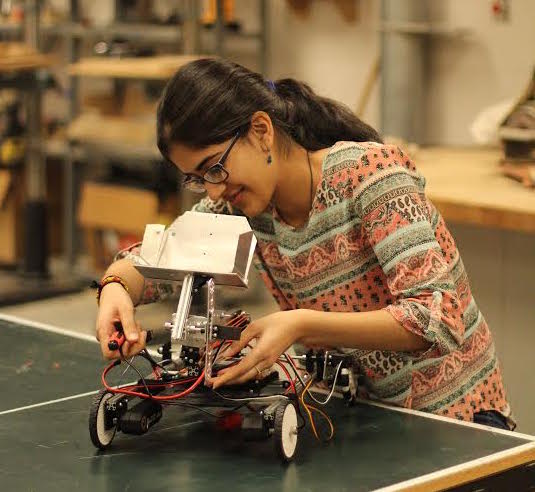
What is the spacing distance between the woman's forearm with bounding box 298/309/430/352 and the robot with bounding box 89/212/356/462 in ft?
0.31

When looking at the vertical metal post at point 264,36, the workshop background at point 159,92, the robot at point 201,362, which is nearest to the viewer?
the robot at point 201,362

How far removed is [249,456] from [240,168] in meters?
0.44

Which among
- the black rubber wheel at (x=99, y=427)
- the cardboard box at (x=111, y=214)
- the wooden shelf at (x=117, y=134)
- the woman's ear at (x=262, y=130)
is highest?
the woman's ear at (x=262, y=130)

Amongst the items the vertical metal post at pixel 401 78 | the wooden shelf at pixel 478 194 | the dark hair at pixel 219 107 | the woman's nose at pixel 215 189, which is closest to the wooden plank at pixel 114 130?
the vertical metal post at pixel 401 78

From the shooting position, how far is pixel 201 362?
5.50 feet

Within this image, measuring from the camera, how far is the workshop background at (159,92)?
4.34 m

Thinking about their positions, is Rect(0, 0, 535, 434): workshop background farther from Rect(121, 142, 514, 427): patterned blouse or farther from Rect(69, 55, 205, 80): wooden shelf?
Rect(121, 142, 514, 427): patterned blouse

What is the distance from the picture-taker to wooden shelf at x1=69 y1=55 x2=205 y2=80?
455 centimetres

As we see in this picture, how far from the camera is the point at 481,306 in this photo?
3281 millimetres

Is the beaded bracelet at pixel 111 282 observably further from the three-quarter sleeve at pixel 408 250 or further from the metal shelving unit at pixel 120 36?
the metal shelving unit at pixel 120 36

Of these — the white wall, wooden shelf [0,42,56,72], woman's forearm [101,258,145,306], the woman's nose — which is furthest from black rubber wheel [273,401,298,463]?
wooden shelf [0,42,56,72]

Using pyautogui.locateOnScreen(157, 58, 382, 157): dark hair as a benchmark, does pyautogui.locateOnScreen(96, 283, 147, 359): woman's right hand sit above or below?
below

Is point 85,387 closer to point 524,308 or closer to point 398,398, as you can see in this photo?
point 398,398

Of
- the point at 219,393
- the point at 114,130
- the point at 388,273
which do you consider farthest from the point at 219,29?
the point at 219,393
